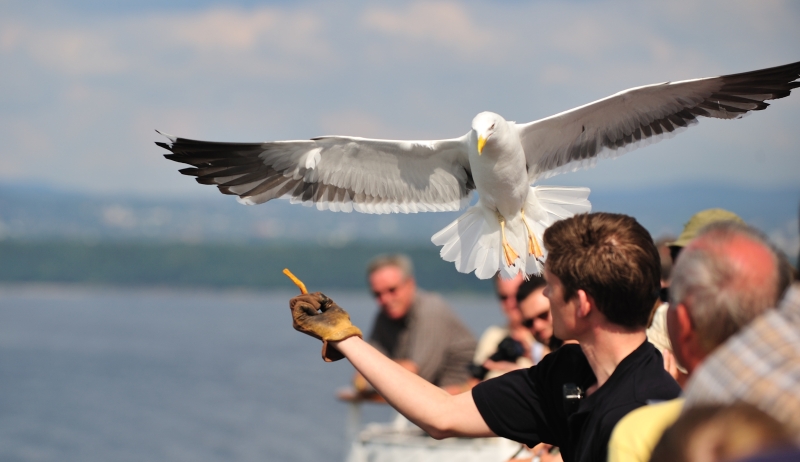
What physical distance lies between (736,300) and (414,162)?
137 inches

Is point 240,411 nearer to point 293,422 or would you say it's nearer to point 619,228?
point 293,422

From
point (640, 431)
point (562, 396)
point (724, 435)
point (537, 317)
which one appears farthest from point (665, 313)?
point (724, 435)

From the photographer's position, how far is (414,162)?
505cm

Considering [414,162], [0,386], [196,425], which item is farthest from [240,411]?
[414,162]

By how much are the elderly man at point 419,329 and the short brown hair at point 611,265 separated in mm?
3702

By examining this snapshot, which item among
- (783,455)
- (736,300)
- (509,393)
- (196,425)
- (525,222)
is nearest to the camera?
(783,455)

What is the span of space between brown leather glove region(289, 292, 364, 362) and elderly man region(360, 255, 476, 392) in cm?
328

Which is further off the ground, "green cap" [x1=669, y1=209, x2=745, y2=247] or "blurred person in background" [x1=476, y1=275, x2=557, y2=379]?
"green cap" [x1=669, y1=209, x2=745, y2=247]

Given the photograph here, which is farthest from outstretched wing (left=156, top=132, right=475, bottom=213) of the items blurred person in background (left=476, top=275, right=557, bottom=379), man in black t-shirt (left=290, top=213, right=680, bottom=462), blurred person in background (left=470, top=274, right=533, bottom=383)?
man in black t-shirt (left=290, top=213, right=680, bottom=462)

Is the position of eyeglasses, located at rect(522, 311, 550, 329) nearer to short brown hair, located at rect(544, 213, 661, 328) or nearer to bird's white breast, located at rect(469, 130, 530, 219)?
bird's white breast, located at rect(469, 130, 530, 219)

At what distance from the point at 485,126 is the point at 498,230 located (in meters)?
0.67

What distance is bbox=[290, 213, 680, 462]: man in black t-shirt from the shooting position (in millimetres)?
2225

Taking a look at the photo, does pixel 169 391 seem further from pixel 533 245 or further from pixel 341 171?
pixel 533 245

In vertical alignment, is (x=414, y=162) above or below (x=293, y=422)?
above
